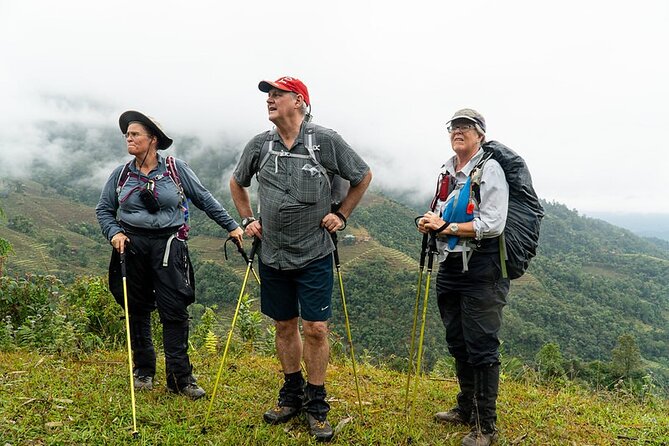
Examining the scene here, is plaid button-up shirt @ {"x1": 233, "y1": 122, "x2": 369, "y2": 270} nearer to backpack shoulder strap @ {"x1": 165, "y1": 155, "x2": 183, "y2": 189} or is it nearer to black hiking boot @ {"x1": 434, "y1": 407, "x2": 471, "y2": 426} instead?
backpack shoulder strap @ {"x1": 165, "y1": 155, "x2": 183, "y2": 189}

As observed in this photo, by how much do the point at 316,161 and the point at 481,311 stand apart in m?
1.77

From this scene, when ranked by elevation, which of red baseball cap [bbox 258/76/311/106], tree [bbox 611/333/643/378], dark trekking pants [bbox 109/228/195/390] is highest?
red baseball cap [bbox 258/76/311/106]

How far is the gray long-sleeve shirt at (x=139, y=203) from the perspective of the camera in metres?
3.92

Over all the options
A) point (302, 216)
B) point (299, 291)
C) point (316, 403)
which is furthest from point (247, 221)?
point (316, 403)

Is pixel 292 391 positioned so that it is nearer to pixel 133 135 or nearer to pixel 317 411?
pixel 317 411

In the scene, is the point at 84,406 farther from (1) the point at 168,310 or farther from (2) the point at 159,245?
(2) the point at 159,245

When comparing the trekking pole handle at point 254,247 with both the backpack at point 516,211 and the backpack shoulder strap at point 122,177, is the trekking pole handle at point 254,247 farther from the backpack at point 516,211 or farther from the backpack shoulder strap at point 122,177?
the backpack at point 516,211

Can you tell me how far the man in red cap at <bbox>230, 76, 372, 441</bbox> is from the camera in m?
3.48

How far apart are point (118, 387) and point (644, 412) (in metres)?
5.53

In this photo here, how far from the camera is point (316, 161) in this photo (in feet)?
11.5

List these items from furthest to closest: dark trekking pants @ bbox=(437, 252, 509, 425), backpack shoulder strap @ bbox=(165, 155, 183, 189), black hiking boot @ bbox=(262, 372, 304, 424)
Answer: backpack shoulder strap @ bbox=(165, 155, 183, 189) → black hiking boot @ bbox=(262, 372, 304, 424) → dark trekking pants @ bbox=(437, 252, 509, 425)

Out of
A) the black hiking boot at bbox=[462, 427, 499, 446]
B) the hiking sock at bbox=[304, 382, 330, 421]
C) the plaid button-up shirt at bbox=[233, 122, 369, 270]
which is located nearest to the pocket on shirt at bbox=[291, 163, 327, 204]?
the plaid button-up shirt at bbox=[233, 122, 369, 270]

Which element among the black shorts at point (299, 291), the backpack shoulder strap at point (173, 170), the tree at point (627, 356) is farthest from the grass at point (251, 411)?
the tree at point (627, 356)

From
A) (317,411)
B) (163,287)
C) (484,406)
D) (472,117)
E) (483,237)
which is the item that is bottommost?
(317,411)
